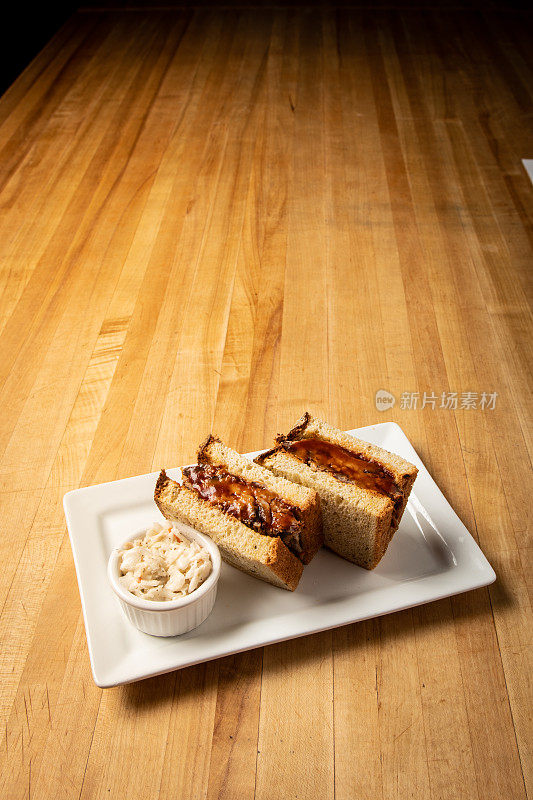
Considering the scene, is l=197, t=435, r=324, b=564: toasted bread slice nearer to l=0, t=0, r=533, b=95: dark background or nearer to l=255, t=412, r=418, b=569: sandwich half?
l=255, t=412, r=418, b=569: sandwich half

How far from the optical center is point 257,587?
1114 mm

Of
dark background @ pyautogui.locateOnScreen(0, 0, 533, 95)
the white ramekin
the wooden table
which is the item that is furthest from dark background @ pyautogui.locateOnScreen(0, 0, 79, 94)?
the white ramekin

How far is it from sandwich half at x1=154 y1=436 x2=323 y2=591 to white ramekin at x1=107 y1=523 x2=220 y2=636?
0.14 feet

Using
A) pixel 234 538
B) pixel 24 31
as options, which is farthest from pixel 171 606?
pixel 24 31

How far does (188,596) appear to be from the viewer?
99 cm

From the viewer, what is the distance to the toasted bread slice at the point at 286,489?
3.56ft

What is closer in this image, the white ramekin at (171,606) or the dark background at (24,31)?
the white ramekin at (171,606)

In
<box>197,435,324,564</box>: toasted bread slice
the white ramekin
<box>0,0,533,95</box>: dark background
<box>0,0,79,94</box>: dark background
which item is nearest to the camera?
the white ramekin

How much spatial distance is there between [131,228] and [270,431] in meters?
0.96

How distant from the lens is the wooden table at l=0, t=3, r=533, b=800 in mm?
1000

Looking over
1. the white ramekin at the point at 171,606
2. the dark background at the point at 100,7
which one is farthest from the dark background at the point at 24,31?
the white ramekin at the point at 171,606

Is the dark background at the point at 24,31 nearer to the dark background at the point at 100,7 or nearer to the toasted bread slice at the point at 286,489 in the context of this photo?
the dark background at the point at 100,7

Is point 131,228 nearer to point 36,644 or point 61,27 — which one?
point 36,644

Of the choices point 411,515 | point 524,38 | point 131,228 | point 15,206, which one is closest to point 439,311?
point 411,515
